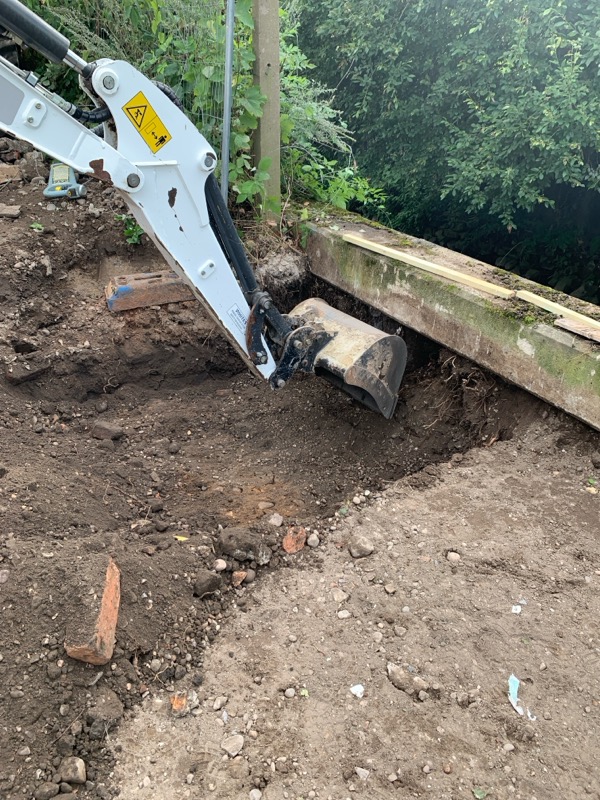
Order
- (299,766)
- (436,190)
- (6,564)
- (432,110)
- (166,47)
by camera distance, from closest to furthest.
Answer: (299,766)
(6,564)
(166,47)
(432,110)
(436,190)

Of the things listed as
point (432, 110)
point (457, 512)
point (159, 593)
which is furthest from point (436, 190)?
point (159, 593)

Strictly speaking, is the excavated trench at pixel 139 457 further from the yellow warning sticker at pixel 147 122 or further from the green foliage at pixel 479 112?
the green foliage at pixel 479 112

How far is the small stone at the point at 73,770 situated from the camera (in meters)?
2.13

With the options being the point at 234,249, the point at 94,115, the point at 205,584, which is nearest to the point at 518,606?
the point at 205,584

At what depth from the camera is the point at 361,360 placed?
374 centimetres

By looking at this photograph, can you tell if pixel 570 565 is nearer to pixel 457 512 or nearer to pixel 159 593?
pixel 457 512

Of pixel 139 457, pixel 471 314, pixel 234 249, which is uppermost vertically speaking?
pixel 234 249

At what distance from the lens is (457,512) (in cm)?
323

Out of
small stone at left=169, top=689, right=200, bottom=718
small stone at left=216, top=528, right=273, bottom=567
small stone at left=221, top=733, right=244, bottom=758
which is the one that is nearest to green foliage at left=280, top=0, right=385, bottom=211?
small stone at left=216, top=528, right=273, bottom=567

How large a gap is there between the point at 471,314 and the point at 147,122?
1989 mm

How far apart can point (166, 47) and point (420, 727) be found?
4.37 m

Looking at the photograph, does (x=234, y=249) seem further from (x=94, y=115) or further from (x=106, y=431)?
(x=106, y=431)

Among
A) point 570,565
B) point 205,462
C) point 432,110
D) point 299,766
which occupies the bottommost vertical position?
point 205,462

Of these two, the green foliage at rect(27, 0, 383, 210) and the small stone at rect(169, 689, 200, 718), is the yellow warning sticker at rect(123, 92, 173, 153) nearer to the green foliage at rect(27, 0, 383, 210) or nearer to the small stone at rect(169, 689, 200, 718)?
the green foliage at rect(27, 0, 383, 210)
